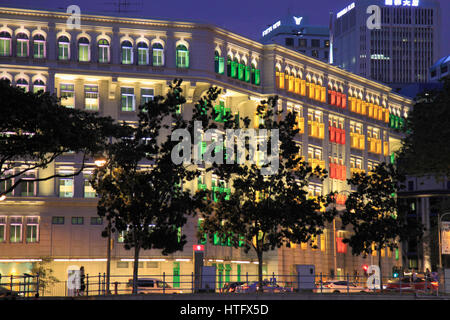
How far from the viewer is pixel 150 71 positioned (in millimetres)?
85312

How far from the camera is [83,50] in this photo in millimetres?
83938

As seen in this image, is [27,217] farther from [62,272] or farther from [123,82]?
[123,82]

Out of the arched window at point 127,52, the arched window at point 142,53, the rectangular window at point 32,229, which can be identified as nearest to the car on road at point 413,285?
the rectangular window at point 32,229

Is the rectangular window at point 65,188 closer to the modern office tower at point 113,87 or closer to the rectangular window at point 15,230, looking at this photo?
the modern office tower at point 113,87

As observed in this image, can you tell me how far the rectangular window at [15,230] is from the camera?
3157 inches

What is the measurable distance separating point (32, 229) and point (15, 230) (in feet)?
4.83

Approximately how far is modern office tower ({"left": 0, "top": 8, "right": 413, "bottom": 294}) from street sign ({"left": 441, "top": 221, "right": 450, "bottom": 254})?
3002 cm

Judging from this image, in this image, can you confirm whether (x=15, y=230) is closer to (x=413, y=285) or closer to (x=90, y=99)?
(x=90, y=99)

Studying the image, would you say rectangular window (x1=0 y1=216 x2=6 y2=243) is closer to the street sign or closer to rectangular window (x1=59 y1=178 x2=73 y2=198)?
rectangular window (x1=59 y1=178 x2=73 y2=198)

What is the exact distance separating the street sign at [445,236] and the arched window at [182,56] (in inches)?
1562
